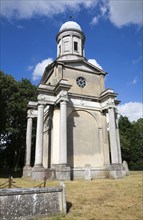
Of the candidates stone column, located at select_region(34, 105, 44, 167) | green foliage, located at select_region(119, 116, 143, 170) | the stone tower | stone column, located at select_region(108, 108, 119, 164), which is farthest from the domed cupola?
green foliage, located at select_region(119, 116, 143, 170)

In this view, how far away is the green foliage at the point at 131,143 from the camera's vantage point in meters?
42.3

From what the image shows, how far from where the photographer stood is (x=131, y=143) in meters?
44.4

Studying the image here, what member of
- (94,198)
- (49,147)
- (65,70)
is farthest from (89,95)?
(94,198)

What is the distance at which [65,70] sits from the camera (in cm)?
2284

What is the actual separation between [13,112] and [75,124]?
12202 millimetres

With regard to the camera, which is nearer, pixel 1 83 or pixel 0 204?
pixel 0 204

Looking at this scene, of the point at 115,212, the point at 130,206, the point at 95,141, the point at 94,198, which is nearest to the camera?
the point at 115,212

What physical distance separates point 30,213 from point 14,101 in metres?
23.5

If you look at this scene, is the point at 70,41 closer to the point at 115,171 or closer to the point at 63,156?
the point at 63,156

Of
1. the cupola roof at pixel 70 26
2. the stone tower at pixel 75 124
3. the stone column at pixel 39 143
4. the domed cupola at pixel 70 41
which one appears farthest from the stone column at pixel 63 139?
the cupola roof at pixel 70 26

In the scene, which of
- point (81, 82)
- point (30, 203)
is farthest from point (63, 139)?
point (30, 203)

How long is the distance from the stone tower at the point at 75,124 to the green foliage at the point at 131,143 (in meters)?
21.1

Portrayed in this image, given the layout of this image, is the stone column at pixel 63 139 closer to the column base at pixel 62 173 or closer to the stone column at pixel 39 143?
the column base at pixel 62 173

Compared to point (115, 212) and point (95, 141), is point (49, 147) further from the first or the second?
point (115, 212)
